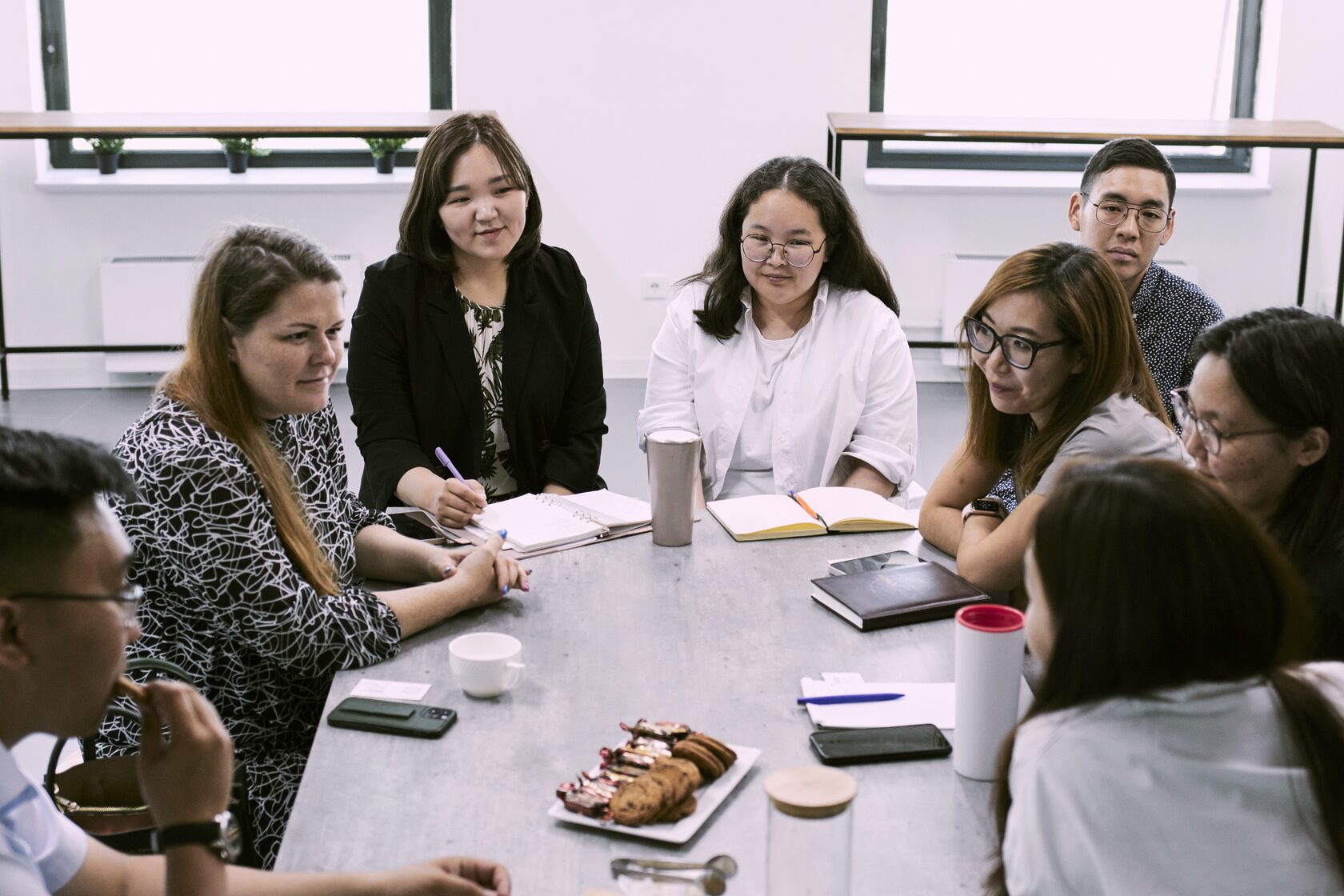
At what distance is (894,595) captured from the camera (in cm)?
179

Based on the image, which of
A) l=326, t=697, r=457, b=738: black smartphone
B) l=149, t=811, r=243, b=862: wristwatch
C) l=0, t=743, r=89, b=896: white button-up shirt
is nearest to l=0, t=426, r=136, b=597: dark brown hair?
l=0, t=743, r=89, b=896: white button-up shirt

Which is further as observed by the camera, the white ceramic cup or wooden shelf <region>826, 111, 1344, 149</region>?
wooden shelf <region>826, 111, 1344, 149</region>

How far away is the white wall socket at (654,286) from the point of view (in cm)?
547

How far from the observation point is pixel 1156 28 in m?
5.54

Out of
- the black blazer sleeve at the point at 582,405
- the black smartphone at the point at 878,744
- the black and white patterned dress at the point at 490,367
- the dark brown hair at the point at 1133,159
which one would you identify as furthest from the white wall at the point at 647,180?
the black smartphone at the point at 878,744

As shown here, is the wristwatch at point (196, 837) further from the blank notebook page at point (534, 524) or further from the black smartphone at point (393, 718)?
the blank notebook page at point (534, 524)

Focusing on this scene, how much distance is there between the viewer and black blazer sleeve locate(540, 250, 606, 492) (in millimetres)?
2680

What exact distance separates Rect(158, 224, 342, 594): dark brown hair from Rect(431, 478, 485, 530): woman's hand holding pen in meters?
0.39

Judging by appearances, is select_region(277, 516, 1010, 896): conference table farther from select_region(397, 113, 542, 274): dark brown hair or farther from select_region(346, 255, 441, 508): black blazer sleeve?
select_region(397, 113, 542, 274): dark brown hair

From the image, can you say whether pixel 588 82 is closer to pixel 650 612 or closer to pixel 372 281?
pixel 372 281

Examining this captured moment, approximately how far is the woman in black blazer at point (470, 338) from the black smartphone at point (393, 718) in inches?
38.1

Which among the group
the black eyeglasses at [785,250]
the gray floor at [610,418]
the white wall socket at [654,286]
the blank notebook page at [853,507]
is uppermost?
the black eyeglasses at [785,250]

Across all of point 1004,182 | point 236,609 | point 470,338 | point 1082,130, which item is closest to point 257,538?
point 236,609

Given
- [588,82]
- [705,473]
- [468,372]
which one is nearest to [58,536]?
[468,372]
